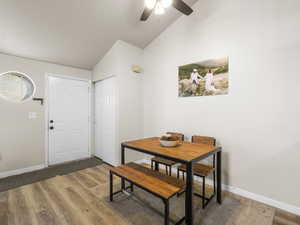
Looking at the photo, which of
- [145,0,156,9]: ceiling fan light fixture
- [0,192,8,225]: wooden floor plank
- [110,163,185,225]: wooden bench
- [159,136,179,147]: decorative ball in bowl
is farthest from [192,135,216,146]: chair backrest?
[0,192,8,225]: wooden floor plank

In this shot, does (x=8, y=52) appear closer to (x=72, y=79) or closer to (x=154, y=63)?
(x=72, y=79)

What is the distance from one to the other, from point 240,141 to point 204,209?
1118 mm

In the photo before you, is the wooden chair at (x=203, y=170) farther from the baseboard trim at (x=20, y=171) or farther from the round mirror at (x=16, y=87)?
the round mirror at (x=16, y=87)

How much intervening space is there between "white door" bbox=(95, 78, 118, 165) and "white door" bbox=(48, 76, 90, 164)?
A: 12.0 inches

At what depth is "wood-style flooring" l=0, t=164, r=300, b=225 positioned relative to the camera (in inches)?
65.5

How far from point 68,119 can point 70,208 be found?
2.25m

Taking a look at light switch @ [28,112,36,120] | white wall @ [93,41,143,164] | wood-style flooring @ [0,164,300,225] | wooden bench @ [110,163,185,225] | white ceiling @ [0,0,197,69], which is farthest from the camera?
white wall @ [93,41,143,164]

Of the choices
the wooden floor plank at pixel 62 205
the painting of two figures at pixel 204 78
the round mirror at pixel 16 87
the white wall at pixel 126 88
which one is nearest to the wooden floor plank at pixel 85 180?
the wooden floor plank at pixel 62 205

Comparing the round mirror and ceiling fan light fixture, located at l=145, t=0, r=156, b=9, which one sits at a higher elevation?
ceiling fan light fixture, located at l=145, t=0, r=156, b=9

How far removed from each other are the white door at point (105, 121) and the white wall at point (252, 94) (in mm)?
1545

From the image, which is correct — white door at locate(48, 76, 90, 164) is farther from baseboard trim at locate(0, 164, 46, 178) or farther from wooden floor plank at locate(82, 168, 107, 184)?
wooden floor plank at locate(82, 168, 107, 184)

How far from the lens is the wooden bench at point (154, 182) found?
54.6 inches

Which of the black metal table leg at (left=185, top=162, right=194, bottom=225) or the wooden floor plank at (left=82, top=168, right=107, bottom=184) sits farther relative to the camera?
the wooden floor plank at (left=82, top=168, right=107, bottom=184)

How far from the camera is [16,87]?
296 centimetres
